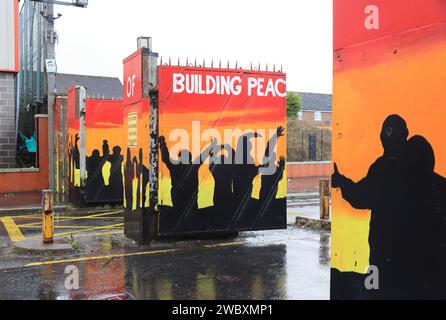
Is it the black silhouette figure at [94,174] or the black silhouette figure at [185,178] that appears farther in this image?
the black silhouette figure at [94,174]

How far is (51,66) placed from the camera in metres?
15.5

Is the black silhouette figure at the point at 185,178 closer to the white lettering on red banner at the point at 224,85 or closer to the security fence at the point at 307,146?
the white lettering on red banner at the point at 224,85

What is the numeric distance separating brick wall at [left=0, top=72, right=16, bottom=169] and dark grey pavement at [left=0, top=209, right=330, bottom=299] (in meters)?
8.32

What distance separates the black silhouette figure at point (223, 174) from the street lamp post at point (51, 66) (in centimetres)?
871

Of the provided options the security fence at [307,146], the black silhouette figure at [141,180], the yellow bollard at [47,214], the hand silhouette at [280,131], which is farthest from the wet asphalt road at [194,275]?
the security fence at [307,146]

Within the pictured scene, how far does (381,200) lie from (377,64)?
874mm

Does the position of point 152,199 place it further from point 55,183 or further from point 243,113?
point 55,183

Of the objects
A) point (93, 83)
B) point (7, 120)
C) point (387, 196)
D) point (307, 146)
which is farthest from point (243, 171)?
point (93, 83)

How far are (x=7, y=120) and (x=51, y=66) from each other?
9.00 feet

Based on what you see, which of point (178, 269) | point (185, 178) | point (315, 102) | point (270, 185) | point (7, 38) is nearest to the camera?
point (178, 269)

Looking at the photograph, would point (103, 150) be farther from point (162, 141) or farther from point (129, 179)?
point (162, 141)

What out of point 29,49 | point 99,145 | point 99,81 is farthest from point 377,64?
point 99,81

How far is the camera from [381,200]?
310 cm

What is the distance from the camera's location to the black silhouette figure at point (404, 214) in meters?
2.77
